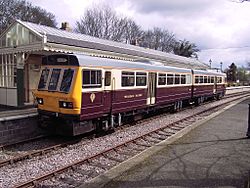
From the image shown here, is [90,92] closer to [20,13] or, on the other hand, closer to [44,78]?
[44,78]

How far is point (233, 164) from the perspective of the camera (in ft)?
22.8

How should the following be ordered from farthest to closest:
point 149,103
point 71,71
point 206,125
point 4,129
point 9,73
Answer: point 9,73
point 149,103
point 206,125
point 4,129
point 71,71

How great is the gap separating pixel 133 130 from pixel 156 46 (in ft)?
228

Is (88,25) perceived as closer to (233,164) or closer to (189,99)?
(189,99)

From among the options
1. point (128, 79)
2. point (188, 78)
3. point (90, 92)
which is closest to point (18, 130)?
point (90, 92)

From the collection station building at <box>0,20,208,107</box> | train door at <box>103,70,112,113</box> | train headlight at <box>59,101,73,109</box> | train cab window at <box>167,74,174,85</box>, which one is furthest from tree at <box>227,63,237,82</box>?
train headlight at <box>59,101,73,109</box>

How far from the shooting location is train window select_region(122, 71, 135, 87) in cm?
1238

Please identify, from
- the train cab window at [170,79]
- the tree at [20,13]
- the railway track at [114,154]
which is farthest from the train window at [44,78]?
the tree at [20,13]

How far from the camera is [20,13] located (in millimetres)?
47812

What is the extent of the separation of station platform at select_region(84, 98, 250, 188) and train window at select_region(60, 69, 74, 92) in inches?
140

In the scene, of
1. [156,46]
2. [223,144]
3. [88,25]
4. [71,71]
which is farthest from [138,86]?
[156,46]

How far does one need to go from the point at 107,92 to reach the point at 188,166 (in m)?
5.30

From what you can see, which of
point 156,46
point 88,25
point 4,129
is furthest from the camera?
point 156,46

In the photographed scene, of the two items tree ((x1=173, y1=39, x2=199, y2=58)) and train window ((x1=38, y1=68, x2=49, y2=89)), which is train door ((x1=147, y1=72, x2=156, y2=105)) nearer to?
train window ((x1=38, y1=68, x2=49, y2=89))
